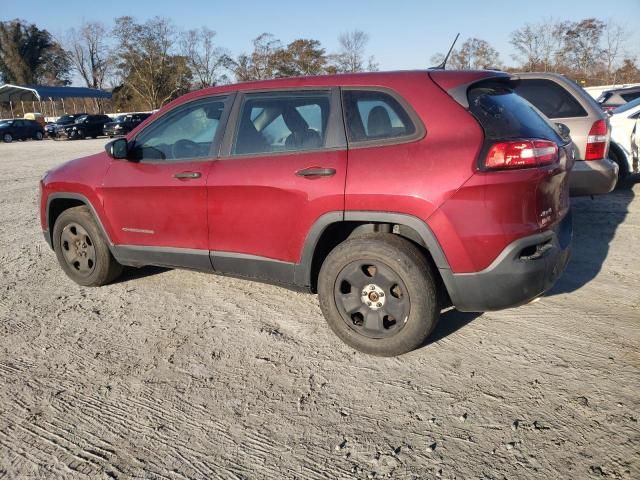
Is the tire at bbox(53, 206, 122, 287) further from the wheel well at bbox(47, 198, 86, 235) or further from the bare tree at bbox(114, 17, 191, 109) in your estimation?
the bare tree at bbox(114, 17, 191, 109)

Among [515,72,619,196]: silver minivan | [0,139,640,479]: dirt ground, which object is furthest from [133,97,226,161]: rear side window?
[515,72,619,196]: silver minivan

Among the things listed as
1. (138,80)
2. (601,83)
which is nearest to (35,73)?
(138,80)

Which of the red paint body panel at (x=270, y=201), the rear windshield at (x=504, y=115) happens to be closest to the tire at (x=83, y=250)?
the red paint body panel at (x=270, y=201)

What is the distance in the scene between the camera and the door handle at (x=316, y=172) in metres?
3.19

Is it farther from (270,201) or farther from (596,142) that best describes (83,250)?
(596,142)

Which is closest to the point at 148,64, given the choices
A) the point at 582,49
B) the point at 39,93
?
the point at 39,93

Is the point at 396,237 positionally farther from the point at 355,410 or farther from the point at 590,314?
the point at 590,314

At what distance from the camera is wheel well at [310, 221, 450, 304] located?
3168mm

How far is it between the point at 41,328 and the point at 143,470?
78.7 inches

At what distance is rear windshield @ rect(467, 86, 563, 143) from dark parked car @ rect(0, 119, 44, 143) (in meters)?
36.6

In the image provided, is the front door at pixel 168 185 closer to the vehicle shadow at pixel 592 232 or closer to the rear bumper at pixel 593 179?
the vehicle shadow at pixel 592 232

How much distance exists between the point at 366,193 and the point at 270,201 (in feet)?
2.35

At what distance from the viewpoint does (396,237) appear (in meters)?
3.18

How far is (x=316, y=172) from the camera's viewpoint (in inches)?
127
